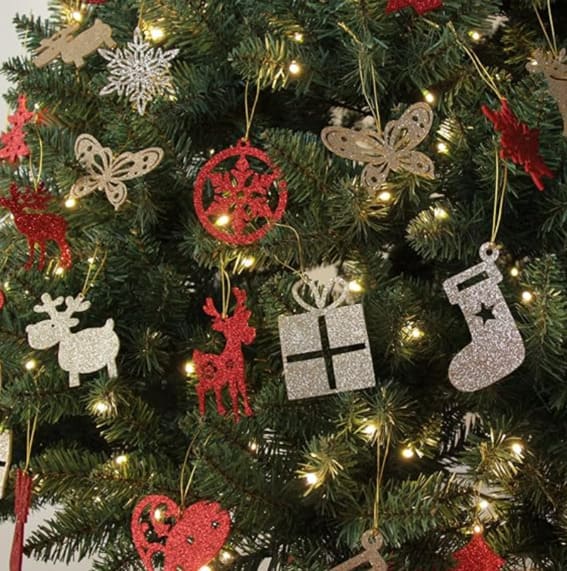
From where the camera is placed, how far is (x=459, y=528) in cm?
64

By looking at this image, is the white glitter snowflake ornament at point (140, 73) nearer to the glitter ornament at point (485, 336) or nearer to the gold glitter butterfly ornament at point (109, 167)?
the gold glitter butterfly ornament at point (109, 167)

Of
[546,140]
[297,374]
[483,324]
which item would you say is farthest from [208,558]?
[546,140]

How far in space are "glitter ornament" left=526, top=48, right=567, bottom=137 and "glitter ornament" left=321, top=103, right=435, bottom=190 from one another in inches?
2.9

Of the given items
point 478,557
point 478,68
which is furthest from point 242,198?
point 478,557

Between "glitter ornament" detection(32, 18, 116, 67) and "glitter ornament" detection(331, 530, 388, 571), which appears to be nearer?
"glitter ornament" detection(331, 530, 388, 571)

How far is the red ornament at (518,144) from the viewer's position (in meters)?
0.57

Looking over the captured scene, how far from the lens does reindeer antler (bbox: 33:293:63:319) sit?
0.70 metres

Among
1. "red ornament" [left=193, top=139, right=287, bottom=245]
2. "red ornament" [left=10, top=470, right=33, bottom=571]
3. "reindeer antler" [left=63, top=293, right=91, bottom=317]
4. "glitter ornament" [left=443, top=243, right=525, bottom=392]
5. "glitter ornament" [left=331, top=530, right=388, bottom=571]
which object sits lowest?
"red ornament" [left=10, top=470, right=33, bottom=571]

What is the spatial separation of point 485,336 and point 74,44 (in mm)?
397

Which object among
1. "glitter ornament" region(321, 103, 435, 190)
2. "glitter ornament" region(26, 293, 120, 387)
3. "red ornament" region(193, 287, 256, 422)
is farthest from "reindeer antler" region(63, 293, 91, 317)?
"glitter ornament" region(321, 103, 435, 190)

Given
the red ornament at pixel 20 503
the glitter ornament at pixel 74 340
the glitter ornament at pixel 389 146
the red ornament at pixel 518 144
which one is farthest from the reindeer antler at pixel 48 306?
the red ornament at pixel 518 144

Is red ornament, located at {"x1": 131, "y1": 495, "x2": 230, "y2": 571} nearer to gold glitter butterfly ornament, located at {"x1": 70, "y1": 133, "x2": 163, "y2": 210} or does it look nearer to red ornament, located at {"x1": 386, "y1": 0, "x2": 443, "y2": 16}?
gold glitter butterfly ornament, located at {"x1": 70, "y1": 133, "x2": 163, "y2": 210}

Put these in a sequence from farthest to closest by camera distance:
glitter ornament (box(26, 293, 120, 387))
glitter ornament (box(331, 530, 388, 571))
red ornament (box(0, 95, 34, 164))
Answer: red ornament (box(0, 95, 34, 164)) < glitter ornament (box(26, 293, 120, 387)) < glitter ornament (box(331, 530, 388, 571))

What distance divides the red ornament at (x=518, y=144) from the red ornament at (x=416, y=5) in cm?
9
